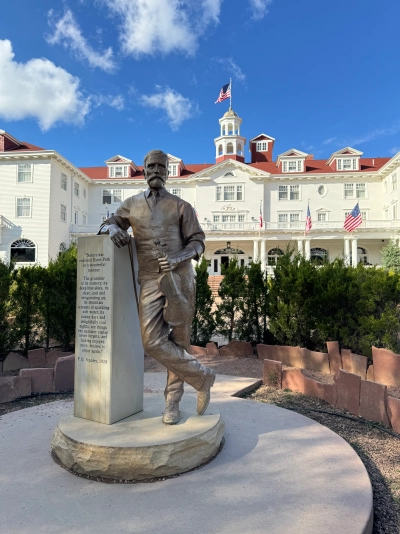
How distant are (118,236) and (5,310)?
601 centimetres

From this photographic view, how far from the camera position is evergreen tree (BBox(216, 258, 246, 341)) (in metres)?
10.1

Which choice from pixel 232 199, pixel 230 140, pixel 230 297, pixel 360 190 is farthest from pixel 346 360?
pixel 230 140

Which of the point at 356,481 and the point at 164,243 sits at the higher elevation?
the point at 164,243

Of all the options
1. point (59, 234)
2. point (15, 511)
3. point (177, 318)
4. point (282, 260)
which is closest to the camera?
point (15, 511)

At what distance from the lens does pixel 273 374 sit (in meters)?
6.71

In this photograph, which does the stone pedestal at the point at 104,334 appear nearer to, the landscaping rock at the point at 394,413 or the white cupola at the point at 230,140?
the landscaping rock at the point at 394,413

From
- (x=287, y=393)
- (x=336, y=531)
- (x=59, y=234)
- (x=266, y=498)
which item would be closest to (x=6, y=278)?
(x=287, y=393)

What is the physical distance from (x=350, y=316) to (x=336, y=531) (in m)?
6.21

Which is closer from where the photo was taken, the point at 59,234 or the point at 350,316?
the point at 350,316

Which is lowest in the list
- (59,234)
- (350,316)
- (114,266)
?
(350,316)

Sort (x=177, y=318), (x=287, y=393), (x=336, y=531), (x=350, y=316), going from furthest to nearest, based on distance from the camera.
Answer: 1. (x=350, y=316)
2. (x=287, y=393)
3. (x=177, y=318)
4. (x=336, y=531)

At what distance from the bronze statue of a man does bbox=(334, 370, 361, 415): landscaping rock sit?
2422 millimetres

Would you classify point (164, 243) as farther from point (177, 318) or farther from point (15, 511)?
point (15, 511)

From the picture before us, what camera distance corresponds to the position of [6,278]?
837 cm
